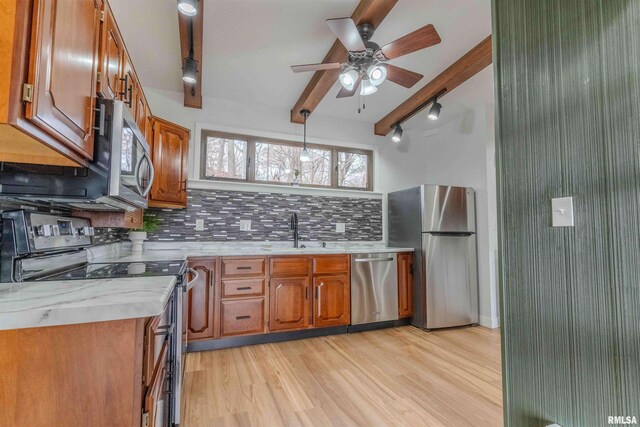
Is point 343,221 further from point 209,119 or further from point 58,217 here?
point 58,217

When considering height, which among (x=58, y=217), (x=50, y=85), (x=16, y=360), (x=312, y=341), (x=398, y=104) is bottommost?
(x=312, y=341)

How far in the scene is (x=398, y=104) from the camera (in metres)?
3.58

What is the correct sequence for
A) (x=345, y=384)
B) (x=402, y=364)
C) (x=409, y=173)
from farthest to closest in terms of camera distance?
(x=409, y=173)
(x=402, y=364)
(x=345, y=384)

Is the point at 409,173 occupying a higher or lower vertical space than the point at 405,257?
higher

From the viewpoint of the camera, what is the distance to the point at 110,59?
144 centimetres

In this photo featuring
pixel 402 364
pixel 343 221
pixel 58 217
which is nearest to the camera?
pixel 58 217

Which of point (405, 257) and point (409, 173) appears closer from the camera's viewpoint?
point (405, 257)

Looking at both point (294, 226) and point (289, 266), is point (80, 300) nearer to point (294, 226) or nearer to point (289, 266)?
point (289, 266)

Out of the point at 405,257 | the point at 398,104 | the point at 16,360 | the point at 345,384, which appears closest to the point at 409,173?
the point at 398,104

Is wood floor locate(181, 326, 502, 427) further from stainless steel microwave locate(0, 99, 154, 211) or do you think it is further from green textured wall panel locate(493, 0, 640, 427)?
stainless steel microwave locate(0, 99, 154, 211)

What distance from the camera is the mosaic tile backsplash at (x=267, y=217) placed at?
121 inches

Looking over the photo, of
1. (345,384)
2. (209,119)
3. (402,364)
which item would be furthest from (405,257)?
(209,119)

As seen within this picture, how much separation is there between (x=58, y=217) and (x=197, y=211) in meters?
1.66

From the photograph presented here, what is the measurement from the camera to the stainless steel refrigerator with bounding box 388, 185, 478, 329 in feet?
10.7
